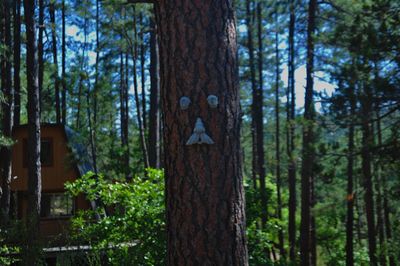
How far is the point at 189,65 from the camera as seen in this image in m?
2.86

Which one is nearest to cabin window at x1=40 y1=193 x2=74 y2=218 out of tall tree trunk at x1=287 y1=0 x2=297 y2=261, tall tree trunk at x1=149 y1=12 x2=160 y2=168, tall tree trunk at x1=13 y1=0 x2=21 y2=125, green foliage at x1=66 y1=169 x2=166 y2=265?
tall tree trunk at x1=13 y1=0 x2=21 y2=125

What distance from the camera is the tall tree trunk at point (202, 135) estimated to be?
8.97 feet

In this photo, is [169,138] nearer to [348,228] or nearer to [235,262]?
[235,262]

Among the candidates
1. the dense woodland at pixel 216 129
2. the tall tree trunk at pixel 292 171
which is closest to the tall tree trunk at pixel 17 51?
the dense woodland at pixel 216 129

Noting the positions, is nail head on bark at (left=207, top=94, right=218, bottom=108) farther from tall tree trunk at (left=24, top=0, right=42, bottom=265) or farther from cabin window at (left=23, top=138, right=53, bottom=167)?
cabin window at (left=23, top=138, right=53, bottom=167)

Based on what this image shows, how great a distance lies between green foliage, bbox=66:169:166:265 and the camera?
6.54 meters

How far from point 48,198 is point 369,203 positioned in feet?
44.8

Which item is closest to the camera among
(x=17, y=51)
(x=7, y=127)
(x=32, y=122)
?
(x=32, y=122)

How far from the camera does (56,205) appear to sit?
2262 cm

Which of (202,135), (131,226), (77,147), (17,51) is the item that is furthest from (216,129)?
(77,147)

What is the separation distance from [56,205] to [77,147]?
3185 millimetres

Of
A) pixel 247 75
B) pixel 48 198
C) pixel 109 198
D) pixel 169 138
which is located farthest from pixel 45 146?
pixel 169 138

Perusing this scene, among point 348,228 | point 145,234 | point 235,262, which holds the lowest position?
point 348,228

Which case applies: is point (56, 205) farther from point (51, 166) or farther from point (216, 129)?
point (216, 129)
